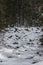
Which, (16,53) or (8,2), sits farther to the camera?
(8,2)

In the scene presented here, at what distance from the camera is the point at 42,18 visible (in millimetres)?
28172

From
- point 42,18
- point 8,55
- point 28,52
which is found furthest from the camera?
point 42,18

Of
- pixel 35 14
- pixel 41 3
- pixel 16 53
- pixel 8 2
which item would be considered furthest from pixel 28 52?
pixel 41 3

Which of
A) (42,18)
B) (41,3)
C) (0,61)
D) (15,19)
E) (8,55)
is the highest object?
(41,3)

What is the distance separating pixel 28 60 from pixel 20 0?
23.2 m

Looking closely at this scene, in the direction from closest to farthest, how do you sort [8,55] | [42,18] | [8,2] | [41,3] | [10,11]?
[8,55] < [42,18] < [8,2] < [10,11] < [41,3]

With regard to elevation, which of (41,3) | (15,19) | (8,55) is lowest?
(8,55)

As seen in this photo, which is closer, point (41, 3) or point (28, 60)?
point (28, 60)

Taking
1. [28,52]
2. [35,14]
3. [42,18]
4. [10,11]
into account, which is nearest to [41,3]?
[35,14]

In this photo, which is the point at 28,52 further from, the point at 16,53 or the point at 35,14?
the point at 35,14

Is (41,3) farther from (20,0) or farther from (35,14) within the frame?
(20,0)

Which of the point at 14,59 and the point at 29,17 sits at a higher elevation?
the point at 29,17

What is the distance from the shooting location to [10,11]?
32219mm

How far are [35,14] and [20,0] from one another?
3.77m
